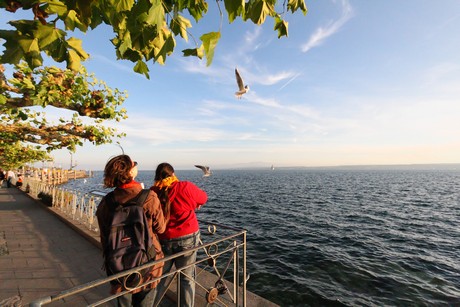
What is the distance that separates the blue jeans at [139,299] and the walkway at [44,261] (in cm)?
196

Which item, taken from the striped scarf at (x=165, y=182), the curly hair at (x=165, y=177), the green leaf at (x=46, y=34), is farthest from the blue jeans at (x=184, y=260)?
the green leaf at (x=46, y=34)

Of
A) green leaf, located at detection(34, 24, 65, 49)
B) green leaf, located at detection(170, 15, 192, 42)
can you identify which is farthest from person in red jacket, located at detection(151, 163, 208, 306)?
green leaf, located at detection(34, 24, 65, 49)

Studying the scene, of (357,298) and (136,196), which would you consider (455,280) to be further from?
(136,196)

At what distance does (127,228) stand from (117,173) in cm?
63

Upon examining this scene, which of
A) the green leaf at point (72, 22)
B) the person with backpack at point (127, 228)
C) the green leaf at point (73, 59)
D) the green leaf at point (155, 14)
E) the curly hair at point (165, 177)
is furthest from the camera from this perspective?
the curly hair at point (165, 177)

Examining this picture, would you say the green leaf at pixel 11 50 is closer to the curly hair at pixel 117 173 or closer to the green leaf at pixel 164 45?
the green leaf at pixel 164 45

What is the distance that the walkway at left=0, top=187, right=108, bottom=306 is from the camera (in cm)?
449

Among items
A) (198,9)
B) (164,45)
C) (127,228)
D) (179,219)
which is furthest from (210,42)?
(179,219)

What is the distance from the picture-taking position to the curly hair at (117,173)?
265cm

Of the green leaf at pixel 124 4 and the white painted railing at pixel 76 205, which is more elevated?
the green leaf at pixel 124 4

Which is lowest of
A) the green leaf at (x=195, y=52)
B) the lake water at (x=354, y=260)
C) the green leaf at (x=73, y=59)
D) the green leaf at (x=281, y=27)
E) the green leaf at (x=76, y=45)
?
the lake water at (x=354, y=260)

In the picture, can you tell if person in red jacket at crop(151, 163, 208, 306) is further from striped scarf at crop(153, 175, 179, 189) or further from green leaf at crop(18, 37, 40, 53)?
green leaf at crop(18, 37, 40, 53)

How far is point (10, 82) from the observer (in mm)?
5297

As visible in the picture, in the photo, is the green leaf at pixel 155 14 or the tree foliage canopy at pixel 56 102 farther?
the tree foliage canopy at pixel 56 102
